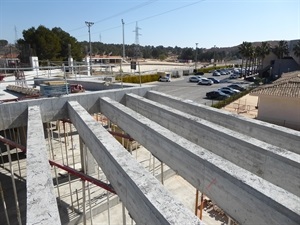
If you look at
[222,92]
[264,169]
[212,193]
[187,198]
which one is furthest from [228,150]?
[222,92]

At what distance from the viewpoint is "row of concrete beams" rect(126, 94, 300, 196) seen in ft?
19.6

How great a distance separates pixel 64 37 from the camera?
62.7m

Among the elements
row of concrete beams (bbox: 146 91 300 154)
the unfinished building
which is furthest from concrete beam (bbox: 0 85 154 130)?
row of concrete beams (bbox: 146 91 300 154)

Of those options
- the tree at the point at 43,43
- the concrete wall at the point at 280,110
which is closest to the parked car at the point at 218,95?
the concrete wall at the point at 280,110

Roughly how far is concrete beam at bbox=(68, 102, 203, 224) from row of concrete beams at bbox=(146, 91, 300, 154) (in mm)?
4966

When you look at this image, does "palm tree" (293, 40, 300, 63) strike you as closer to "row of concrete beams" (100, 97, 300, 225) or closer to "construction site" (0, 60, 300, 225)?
"construction site" (0, 60, 300, 225)

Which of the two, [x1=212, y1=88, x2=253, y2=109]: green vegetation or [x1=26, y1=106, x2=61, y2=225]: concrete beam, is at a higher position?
[x1=26, y1=106, x2=61, y2=225]: concrete beam

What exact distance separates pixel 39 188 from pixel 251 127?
7.15 meters

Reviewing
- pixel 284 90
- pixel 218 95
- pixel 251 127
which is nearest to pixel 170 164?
pixel 251 127

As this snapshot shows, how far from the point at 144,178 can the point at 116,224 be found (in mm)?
6999

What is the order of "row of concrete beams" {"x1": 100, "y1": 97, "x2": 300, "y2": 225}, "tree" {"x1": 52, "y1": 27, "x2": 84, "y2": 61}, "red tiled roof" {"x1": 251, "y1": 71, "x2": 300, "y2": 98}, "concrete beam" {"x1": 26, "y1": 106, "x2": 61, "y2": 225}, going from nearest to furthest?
"concrete beam" {"x1": 26, "y1": 106, "x2": 61, "y2": 225}
"row of concrete beams" {"x1": 100, "y1": 97, "x2": 300, "y2": 225}
"red tiled roof" {"x1": 251, "y1": 71, "x2": 300, "y2": 98}
"tree" {"x1": 52, "y1": 27, "x2": 84, "y2": 61}

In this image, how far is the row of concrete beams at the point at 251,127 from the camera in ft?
25.2

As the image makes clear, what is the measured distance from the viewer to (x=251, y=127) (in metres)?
8.77

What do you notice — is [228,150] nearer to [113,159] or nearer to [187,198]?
[113,159]
